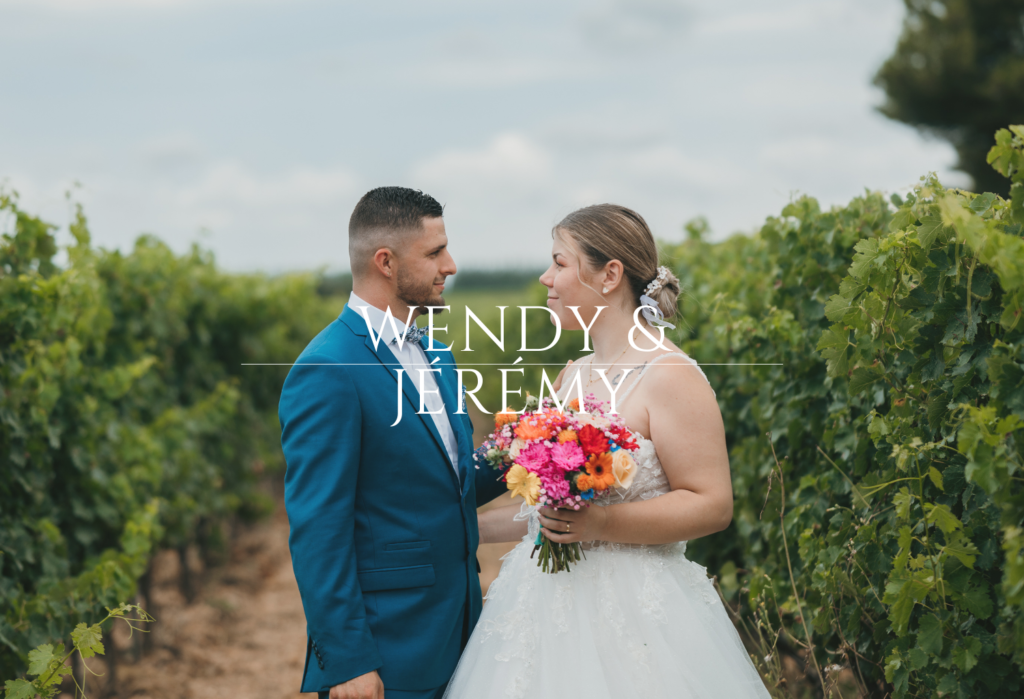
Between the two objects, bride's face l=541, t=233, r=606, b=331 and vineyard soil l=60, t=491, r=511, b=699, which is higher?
bride's face l=541, t=233, r=606, b=331

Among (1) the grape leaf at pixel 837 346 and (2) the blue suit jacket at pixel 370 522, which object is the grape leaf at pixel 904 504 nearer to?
(1) the grape leaf at pixel 837 346

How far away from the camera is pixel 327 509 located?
2.33m

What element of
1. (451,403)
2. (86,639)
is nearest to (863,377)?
(451,403)

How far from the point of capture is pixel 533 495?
2.27m

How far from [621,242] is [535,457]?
877 millimetres

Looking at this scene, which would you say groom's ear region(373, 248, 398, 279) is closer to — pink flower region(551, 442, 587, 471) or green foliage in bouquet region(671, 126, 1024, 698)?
pink flower region(551, 442, 587, 471)

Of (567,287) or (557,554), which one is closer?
(557,554)

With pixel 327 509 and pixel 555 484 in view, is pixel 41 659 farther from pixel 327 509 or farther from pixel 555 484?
pixel 555 484

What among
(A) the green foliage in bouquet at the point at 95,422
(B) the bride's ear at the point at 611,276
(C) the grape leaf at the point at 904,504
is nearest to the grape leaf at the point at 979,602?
(C) the grape leaf at the point at 904,504

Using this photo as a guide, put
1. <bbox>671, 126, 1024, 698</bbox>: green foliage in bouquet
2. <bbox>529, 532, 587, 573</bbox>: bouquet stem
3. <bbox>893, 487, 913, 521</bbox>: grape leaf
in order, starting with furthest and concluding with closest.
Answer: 1. <bbox>529, 532, 587, 573</bbox>: bouquet stem
2. <bbox>893, 487, 913, 521</bbox>: grape leaf
3. <bbox>671, 126, 1024, 698</bbox>: green foliage in bouquet

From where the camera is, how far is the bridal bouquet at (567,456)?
2.28m

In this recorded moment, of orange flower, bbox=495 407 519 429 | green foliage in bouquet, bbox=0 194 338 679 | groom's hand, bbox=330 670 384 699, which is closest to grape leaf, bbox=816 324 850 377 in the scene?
orange flower, bbox=495 407 519 429

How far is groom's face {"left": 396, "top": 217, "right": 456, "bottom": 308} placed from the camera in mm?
2736

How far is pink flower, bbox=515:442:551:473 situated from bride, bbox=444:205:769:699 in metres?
0.18
